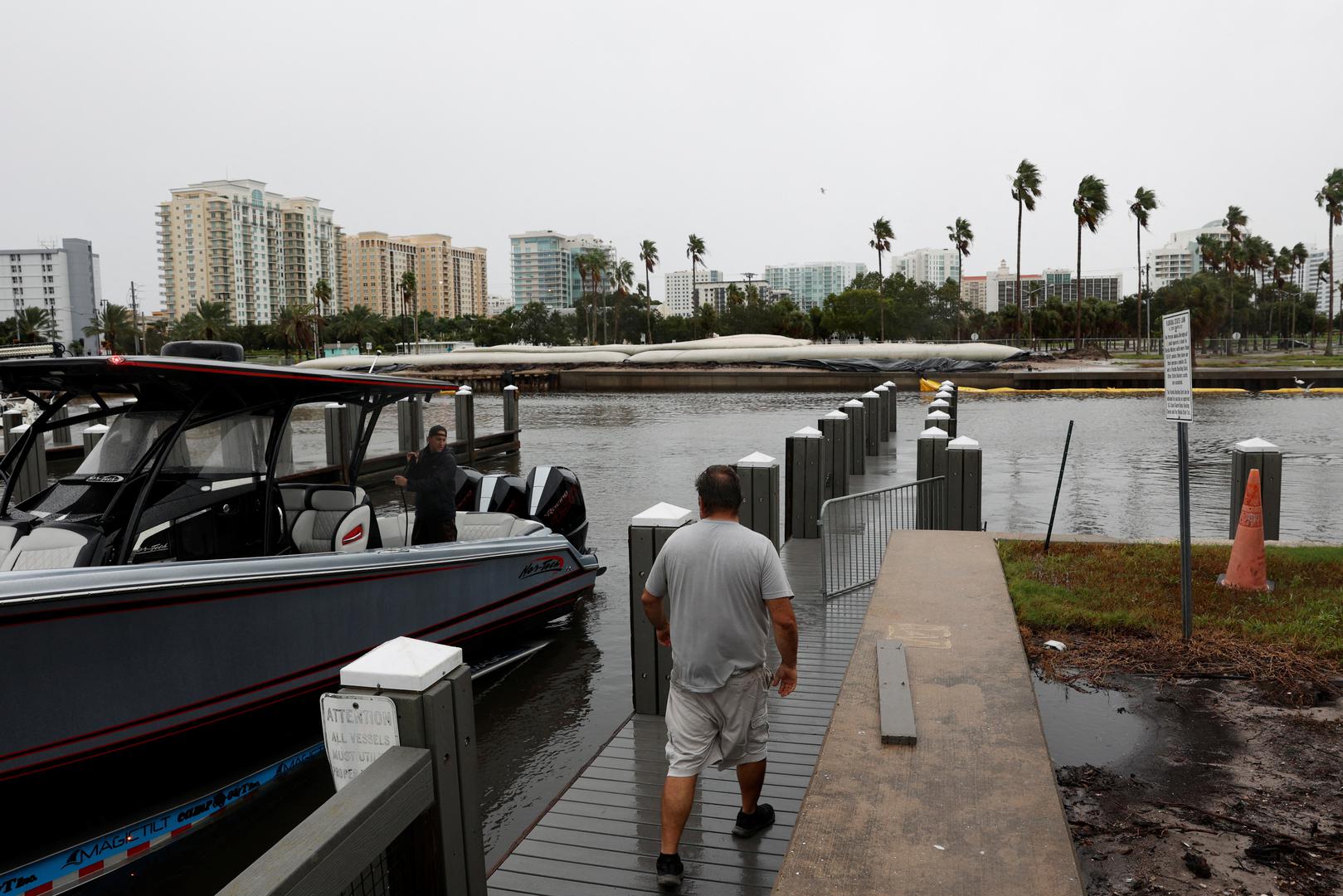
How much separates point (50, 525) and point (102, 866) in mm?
1903

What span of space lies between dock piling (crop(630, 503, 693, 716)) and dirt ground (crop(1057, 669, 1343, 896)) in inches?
95.1

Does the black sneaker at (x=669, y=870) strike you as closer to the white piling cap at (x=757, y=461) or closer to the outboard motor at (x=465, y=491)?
the white piling cap at (x=757, y=461)

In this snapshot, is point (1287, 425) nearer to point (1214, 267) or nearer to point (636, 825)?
point (636, 825)

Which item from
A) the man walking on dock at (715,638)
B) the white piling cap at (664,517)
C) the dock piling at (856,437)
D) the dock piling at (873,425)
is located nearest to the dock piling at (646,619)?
the white piling cap at (664,517)

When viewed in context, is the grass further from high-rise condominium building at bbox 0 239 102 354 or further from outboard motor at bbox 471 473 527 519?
high-rise condominium building at bbox 0 239 102 354

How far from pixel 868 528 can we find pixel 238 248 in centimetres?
17820

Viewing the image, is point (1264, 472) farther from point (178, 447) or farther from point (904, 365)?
point (904, 365)

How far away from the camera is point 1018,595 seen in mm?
8031

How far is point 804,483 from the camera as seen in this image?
1188cm

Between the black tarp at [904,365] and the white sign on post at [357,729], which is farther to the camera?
the black tarp at [904,365]

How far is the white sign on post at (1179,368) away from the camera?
6.71 m

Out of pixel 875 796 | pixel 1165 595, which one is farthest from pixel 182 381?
pixel 1165 595

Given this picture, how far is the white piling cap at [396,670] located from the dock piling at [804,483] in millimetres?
9172

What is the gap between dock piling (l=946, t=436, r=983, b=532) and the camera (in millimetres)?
10312
